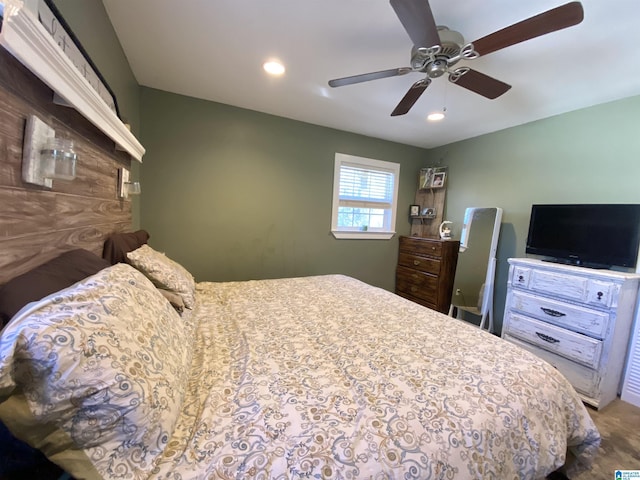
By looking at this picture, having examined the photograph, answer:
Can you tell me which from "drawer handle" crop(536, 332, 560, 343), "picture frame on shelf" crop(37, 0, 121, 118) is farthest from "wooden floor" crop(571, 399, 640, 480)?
"picture frame on shelf" crop(37, 0, 121, 118)

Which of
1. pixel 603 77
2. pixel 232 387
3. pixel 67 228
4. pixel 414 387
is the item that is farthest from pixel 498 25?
pixel 67 228

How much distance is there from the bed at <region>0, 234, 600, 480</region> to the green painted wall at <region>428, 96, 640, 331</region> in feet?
6.89

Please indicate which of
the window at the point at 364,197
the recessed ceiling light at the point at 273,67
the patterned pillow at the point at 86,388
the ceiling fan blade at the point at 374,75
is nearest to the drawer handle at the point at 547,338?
the window at the point at 364,197

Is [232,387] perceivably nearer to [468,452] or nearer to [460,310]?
[468,452]

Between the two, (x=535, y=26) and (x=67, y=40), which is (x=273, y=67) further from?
(x=535, y=26)

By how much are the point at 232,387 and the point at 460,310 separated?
127 inches

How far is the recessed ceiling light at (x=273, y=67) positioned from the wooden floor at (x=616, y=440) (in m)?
3.00

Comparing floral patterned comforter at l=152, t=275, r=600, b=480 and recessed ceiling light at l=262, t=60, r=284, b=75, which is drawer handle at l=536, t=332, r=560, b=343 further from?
recessed ceiling light at l=262, t=60, r=284, b=75

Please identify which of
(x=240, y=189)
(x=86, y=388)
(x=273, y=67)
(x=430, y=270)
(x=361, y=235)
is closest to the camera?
(x=86, y=388)

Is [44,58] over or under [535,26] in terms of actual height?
under

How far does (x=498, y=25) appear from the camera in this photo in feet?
4.83

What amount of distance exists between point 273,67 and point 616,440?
3.40 meters

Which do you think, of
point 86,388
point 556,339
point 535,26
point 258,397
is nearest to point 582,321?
point 556,339

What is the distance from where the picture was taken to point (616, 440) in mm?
1606
